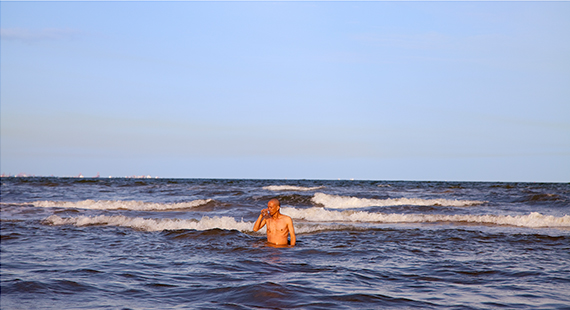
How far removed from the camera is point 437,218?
646 inches

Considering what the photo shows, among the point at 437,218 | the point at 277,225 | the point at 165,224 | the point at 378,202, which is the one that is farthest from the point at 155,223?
the point at 378,202

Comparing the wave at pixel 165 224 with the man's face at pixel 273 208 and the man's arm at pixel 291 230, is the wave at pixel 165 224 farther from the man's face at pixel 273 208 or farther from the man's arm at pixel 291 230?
the man's face at pixel 273 208

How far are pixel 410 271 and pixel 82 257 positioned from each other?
6.22 m

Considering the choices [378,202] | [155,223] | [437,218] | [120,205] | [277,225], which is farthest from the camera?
[378,202]

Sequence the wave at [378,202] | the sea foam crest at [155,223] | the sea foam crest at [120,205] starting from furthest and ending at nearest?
1. the wave at [378,202]
2. the sea foam crest at [120,205]
3. the sea foam crest at [155,223]

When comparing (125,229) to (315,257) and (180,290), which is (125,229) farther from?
(180,290)

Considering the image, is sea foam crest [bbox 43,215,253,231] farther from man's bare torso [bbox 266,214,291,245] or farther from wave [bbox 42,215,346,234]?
man's bare torso [bbox 266,214,291,245]

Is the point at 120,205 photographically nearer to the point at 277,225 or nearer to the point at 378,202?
the point at 378,202

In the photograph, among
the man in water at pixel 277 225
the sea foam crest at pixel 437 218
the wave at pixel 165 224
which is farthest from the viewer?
the sea foam crest at pixel 437 218

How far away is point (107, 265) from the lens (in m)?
7.64

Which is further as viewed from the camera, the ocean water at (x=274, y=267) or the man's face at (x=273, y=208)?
the man's face at (x=273, y=208)

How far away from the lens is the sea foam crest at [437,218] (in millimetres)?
15242

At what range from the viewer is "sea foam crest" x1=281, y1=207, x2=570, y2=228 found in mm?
15242

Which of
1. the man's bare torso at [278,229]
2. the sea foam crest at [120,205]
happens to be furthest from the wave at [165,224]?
the sea foam crest at [120,205]
